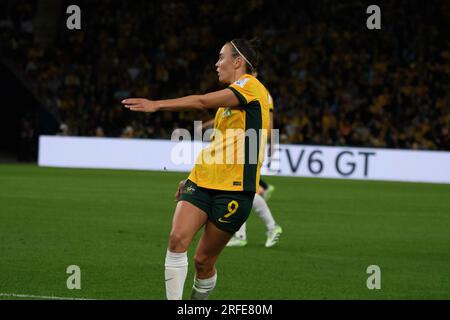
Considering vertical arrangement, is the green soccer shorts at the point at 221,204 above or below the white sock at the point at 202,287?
above

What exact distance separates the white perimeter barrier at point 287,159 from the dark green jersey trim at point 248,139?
18.8 metres

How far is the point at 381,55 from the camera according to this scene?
34250 millimetres

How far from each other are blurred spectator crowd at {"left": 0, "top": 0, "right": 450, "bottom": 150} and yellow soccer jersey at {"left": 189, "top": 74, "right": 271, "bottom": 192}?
22640 mm

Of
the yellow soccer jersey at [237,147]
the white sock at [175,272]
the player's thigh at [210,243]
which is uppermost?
the yellow soccer jersey at [237,147]

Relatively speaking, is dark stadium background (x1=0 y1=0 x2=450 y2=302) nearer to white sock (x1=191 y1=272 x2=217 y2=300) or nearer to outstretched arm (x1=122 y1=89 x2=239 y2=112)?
white sock (x1=191 y1=272 x2=217 y2=300)

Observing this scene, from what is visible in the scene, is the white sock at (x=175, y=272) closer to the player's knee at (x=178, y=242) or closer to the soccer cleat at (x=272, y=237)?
the player's knee at (x=178, y=242)

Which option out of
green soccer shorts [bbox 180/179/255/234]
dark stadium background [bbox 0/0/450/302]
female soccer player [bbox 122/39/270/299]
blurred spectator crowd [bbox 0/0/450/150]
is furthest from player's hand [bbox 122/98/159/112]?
blurred spectator crowd [bbox 0/0/450/150]

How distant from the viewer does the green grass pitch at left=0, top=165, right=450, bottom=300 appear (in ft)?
30.6

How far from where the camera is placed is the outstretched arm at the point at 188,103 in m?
→ 6.54

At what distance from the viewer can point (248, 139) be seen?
23.8 feet

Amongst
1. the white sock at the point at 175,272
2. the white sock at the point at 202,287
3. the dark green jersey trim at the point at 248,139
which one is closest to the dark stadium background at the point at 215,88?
the white sock at the point at 202,287

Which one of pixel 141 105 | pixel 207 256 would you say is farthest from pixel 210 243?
pixel 141 105
